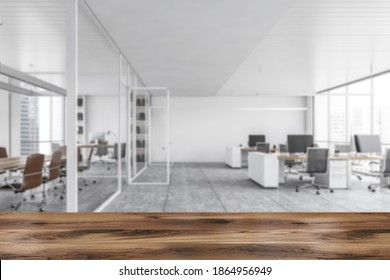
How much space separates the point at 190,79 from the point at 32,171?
238 inches

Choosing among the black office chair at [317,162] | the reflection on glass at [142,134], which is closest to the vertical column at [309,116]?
the black office chair at [317,162]

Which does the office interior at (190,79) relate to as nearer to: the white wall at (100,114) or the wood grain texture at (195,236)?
the white wall at (100,114)

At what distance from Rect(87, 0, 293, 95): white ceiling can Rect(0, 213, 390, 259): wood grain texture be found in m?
3.40

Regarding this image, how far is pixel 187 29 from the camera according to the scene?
16.8 feet

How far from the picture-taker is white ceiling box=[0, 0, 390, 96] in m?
4.47

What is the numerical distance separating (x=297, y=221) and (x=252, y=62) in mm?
7335

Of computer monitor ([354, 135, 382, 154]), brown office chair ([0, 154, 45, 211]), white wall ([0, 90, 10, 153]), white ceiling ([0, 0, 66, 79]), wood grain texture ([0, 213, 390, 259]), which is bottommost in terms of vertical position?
brown office chair ([0, 154, 45, 211])

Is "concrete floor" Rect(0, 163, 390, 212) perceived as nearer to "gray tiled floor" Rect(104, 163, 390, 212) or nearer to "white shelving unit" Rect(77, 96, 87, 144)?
"gray tiled floor" Rect(104, 163, 390, 212)

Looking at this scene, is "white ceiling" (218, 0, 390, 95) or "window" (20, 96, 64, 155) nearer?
"white ceiling" (218, 0, 390, 95)

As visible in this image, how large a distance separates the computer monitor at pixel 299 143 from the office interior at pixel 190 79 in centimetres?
6

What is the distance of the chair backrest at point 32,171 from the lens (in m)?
4.63

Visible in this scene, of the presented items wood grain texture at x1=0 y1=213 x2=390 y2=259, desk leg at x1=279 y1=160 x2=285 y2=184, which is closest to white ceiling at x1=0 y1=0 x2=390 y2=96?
desk leg at x1=279 y1=160 x2=285 y2=184
